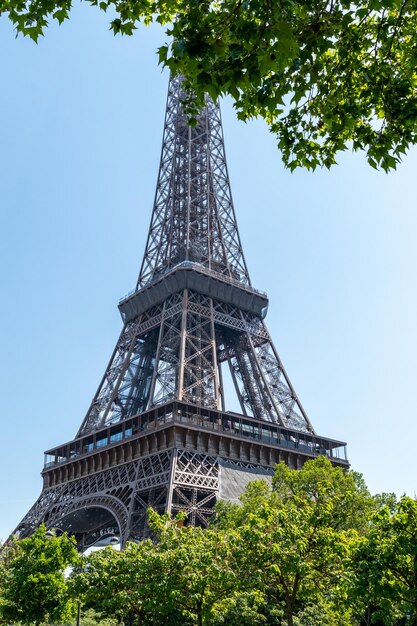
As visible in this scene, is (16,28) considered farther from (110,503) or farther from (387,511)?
(110,503)

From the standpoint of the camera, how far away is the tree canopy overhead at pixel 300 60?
740 cm

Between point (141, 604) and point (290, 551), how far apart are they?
25.6ft

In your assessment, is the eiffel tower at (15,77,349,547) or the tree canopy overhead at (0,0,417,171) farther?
the eiffel tower at (15,77,349,547)

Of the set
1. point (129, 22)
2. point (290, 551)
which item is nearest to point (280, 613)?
point (290, 551)

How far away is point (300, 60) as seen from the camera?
8164mm

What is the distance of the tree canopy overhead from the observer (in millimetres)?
7402

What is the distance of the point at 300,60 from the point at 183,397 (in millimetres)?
39504

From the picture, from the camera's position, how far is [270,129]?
35.0ft

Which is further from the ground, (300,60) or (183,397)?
(183,397)

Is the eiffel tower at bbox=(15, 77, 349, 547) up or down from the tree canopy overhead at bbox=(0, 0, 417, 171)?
up

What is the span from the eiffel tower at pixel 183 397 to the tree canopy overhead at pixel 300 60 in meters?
31.6

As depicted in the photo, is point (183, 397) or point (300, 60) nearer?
point (300, 60)

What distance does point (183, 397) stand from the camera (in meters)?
46.3

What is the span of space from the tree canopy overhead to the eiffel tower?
3156 centimetres
